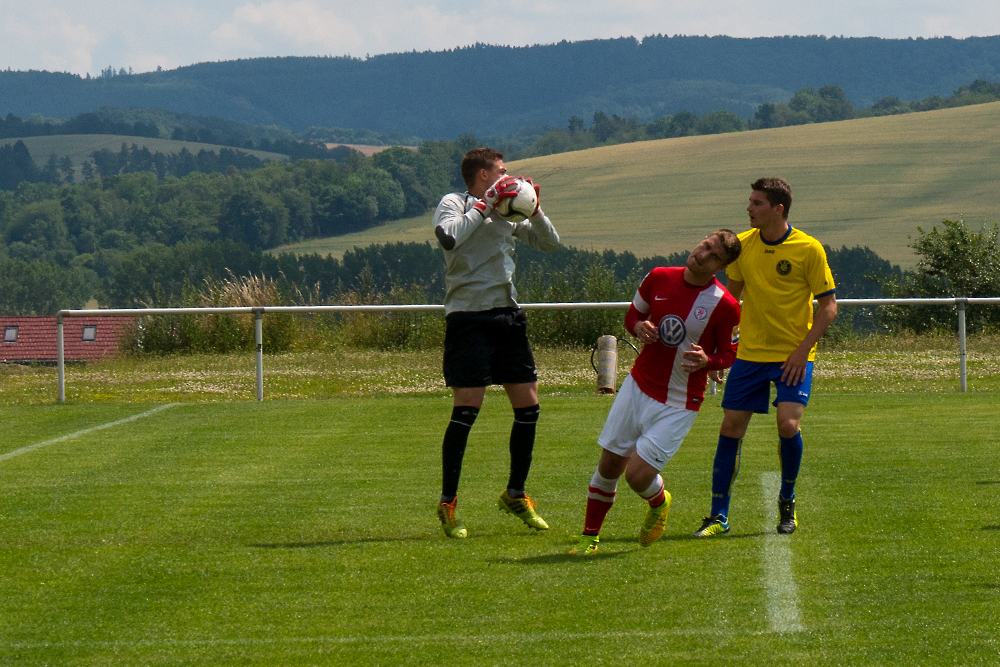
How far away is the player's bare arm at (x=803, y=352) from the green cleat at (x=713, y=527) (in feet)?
2.52

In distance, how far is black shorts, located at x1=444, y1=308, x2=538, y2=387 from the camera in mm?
6391

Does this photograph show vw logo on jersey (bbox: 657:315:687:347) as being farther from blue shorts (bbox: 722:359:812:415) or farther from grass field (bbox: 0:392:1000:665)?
grass field (bbox: 0:392:1000:665)

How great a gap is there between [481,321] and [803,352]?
1.63m

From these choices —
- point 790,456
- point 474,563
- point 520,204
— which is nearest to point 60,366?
point 520,204

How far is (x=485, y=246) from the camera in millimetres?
6461

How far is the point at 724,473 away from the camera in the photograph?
6.39 metres

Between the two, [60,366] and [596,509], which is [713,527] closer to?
[596,509]

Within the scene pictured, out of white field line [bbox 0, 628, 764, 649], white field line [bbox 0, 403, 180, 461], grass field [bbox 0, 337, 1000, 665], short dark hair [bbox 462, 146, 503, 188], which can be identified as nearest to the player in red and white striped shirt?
grass field [bbox 0, 337, 1000, 665]

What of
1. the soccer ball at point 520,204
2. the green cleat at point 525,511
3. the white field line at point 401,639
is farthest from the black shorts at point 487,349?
the white field line at point 401,639

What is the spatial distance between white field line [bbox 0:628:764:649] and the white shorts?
1.43 meters

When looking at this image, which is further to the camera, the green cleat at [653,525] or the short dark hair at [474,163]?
the short dark hair at [474,163]

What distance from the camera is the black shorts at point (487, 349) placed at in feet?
21.0

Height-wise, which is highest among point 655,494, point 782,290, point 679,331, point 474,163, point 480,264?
point 474,163

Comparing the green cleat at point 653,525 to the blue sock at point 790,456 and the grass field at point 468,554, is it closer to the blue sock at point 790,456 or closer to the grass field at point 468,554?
the grass field at point 468,554
